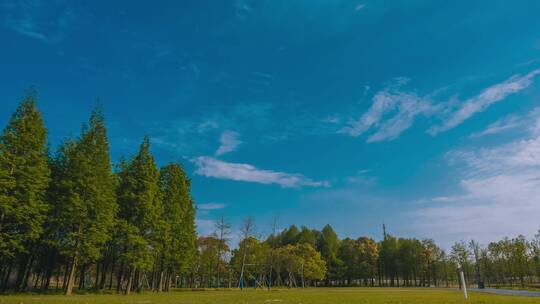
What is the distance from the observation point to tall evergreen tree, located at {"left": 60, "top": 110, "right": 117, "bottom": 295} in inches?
1275

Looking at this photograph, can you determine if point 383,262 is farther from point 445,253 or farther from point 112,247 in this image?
point 112,247

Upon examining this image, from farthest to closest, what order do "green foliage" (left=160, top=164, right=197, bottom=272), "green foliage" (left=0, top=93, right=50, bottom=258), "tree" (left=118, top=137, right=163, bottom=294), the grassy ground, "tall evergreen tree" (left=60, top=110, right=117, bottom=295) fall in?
"green foliage" (left=160, top=164, right=197, bottom=272), "tree" (left=118, top=137, right=163, bottom=294), "tall evergreen tree" (left=60, top=110, right=117, bottom=295), "green foliage" (left=0, top=93, right=50, bottom=258), the grassy ground

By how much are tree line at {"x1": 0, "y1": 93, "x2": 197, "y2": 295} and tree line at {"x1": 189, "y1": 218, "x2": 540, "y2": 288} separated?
21.0 metres

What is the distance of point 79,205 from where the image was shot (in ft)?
106

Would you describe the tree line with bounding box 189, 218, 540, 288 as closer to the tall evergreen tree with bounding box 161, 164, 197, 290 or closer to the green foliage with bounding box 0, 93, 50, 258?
the tall evergreen tree with bounding box 161, 164, 197, 290

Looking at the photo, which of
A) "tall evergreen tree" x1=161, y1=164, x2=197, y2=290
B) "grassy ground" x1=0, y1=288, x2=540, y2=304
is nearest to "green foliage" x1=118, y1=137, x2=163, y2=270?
"tall evergreen tree" x1=161, y1=164, x2=197, y2=290

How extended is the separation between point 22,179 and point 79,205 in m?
5.28

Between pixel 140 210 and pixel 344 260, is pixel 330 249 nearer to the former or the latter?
pixel 344 260

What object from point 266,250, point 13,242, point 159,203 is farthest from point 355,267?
point 13,242

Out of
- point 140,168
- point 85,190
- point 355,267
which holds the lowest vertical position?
point 355,267

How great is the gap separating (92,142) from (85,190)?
5.08m

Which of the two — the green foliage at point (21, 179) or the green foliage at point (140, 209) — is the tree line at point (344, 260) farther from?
the green foliage at point (21, 179)

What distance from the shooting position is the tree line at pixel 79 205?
28.9 meters

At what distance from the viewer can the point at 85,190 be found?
111 ft
